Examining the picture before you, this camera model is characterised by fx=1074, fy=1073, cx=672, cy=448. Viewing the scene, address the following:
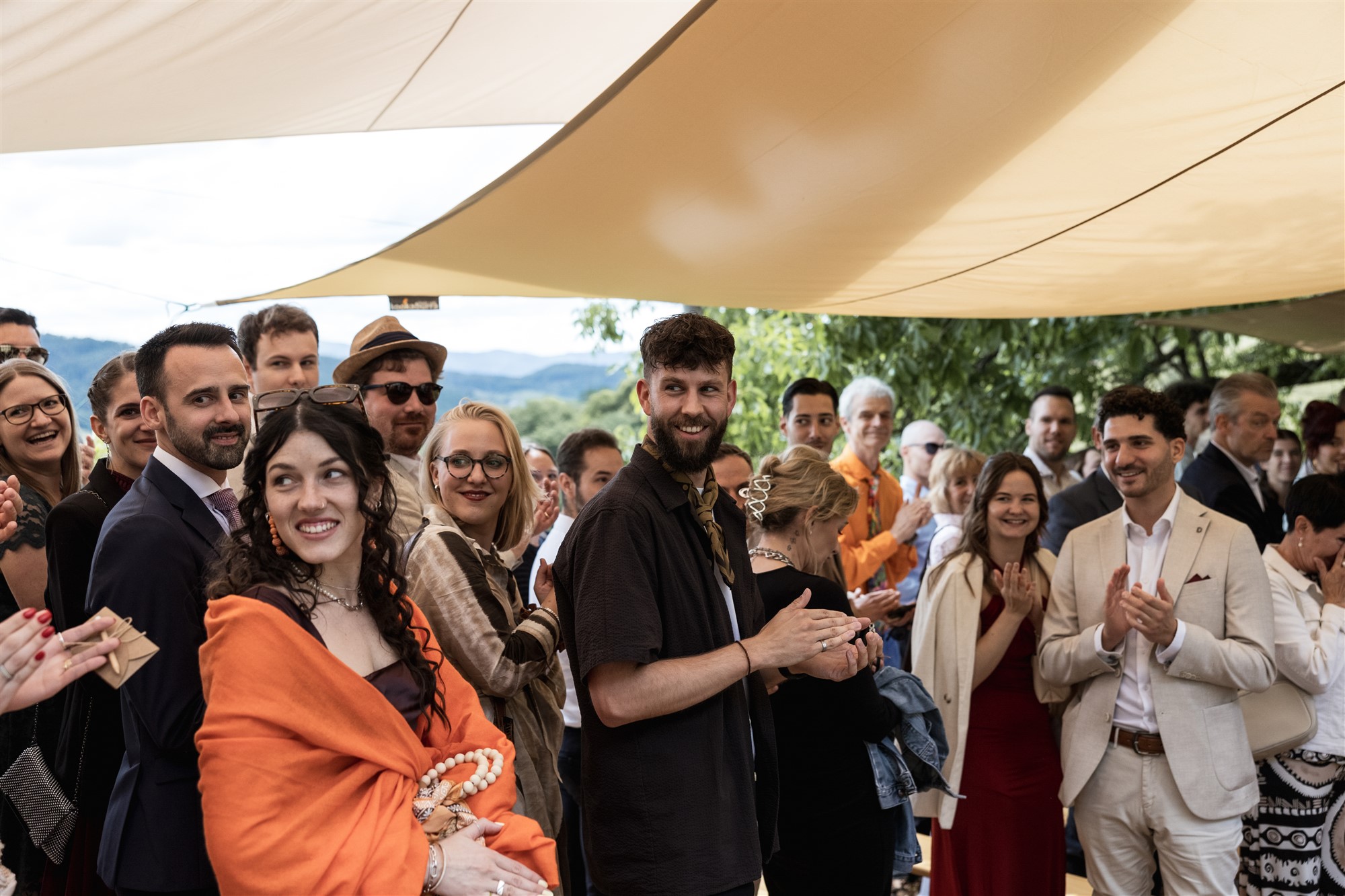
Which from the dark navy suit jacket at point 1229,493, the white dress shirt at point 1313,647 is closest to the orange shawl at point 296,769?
the white dress shirt at point 1313,647

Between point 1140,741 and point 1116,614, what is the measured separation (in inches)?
17.1

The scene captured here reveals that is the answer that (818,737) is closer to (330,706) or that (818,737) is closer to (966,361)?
(330,706)

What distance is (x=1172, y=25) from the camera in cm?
293

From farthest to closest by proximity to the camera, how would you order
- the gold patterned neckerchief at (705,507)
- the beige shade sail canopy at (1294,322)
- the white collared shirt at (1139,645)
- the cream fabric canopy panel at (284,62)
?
the beige shade sail canopy at (1294,322) → the white collared shirt at (1139,645) → the cream fabric canopy panel at (284,62) → the gold patterned neckerchief at (705,507)

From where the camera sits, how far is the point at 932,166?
12.5 feet

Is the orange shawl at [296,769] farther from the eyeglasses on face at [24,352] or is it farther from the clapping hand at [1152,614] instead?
the eyeglasses on face at [24,352]

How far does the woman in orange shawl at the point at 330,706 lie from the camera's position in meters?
1.71

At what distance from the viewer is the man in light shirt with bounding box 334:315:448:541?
10.5 feet

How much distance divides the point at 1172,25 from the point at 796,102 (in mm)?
1064

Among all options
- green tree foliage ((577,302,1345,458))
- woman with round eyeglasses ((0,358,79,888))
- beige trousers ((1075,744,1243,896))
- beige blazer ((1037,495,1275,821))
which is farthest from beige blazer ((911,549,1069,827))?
green tree foliage ((577,302,1345,458))

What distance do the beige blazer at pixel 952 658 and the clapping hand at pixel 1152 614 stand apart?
Answer: 51 centimetres

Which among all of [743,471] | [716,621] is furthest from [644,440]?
[743,471]

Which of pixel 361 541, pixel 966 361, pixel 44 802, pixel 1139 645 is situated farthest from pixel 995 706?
pixel 966 361

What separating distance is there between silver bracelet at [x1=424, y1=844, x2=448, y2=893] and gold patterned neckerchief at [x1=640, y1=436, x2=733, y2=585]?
86 cm
